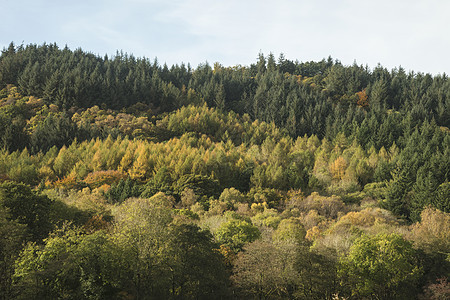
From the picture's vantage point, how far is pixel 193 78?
638ft

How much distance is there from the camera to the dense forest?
3794 cm

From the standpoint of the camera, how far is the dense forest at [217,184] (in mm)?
37938

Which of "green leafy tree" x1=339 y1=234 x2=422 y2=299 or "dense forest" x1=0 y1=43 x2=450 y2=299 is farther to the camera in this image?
"green leafy tree" x1=339 y1=234 x2=422 y2=299

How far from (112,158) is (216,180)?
99.0 feet

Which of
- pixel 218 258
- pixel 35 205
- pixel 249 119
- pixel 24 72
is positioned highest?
pixel 24 72

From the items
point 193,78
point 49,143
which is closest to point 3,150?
point 49,143

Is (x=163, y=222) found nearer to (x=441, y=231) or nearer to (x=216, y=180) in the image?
(x=441, y=231)

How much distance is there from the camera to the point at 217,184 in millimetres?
92688

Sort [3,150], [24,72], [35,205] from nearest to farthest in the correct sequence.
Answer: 1. [35,205]
2. [3,150]
3. [24,72]

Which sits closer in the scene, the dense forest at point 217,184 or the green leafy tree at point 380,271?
the dense forest at point 217,184

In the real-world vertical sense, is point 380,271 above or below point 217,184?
below

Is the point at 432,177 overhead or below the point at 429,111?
below

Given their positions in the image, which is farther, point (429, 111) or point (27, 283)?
point (429, 111)

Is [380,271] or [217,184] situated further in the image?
[217,184]
